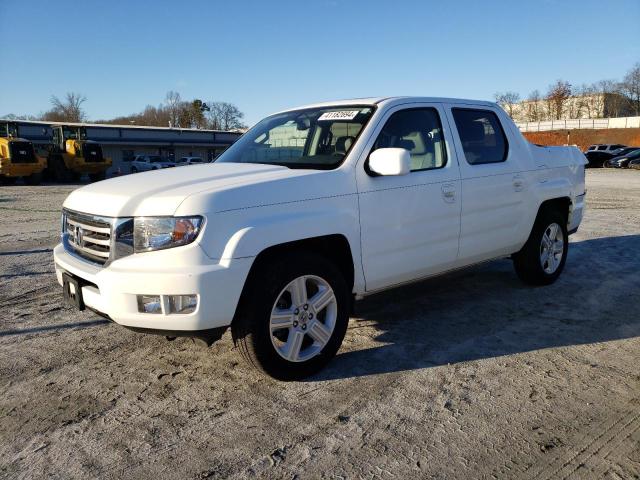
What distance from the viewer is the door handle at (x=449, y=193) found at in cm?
427

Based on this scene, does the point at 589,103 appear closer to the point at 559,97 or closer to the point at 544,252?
the point at 559,97

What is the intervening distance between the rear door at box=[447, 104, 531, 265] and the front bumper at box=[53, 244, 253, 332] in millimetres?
2236

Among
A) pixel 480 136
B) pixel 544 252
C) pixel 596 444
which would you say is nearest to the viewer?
pixel 596 444

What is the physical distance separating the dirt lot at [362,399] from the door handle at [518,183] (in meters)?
1.10

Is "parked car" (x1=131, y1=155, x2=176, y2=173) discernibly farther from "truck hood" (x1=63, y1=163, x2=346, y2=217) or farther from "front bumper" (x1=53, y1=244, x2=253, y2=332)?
"front bumper" (x1=53, y1=244, x2=253, y2=332)

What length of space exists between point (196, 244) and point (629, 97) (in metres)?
103

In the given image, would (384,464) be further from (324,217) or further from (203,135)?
(203,135)

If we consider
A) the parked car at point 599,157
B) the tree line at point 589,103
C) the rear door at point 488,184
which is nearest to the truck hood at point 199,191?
the rear door at point 488,184

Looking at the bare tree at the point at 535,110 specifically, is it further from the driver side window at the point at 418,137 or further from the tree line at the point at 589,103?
the driver side window at the point at 418,137

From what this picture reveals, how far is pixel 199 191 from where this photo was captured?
3.14m

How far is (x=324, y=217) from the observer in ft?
11.4

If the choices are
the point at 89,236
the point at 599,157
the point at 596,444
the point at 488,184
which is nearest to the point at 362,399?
the point at 596,444

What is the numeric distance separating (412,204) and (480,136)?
1.34 meters

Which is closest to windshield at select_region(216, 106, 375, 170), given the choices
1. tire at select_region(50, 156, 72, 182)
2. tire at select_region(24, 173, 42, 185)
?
tire at select_region(24, 173, 42, 185)
